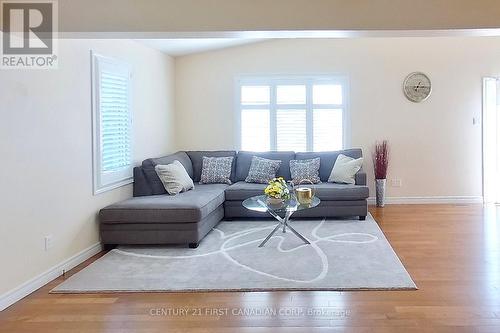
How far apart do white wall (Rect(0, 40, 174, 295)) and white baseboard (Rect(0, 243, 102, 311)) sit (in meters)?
0.04

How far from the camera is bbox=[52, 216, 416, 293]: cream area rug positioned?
353 centimetres

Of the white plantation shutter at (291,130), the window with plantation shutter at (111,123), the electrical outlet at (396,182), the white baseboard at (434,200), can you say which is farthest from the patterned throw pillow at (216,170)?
the electrical outlet at (396,182)

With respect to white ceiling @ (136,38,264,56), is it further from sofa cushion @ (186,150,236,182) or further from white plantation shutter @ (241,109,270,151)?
sofa cushion @ (186,150,236,182)

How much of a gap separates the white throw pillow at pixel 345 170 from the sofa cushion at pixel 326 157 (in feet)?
0.55

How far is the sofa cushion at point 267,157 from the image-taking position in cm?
670

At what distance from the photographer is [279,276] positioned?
12.2 feet

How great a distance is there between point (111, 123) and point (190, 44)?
2137 mm

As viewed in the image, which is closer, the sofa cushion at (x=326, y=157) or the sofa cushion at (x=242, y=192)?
the sofa cushion at (x=242, y=192)

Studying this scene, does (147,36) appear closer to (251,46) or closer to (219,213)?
(219,213)

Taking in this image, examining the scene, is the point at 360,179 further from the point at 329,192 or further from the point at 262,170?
the point at 262,170

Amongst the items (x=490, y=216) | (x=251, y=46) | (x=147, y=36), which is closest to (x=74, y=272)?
(x=147, y=36)

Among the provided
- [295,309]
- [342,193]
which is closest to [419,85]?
[342,193]

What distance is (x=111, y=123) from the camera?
499cm

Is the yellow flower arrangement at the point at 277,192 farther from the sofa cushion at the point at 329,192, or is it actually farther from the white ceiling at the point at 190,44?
the white ceiling at the point at 190,44
